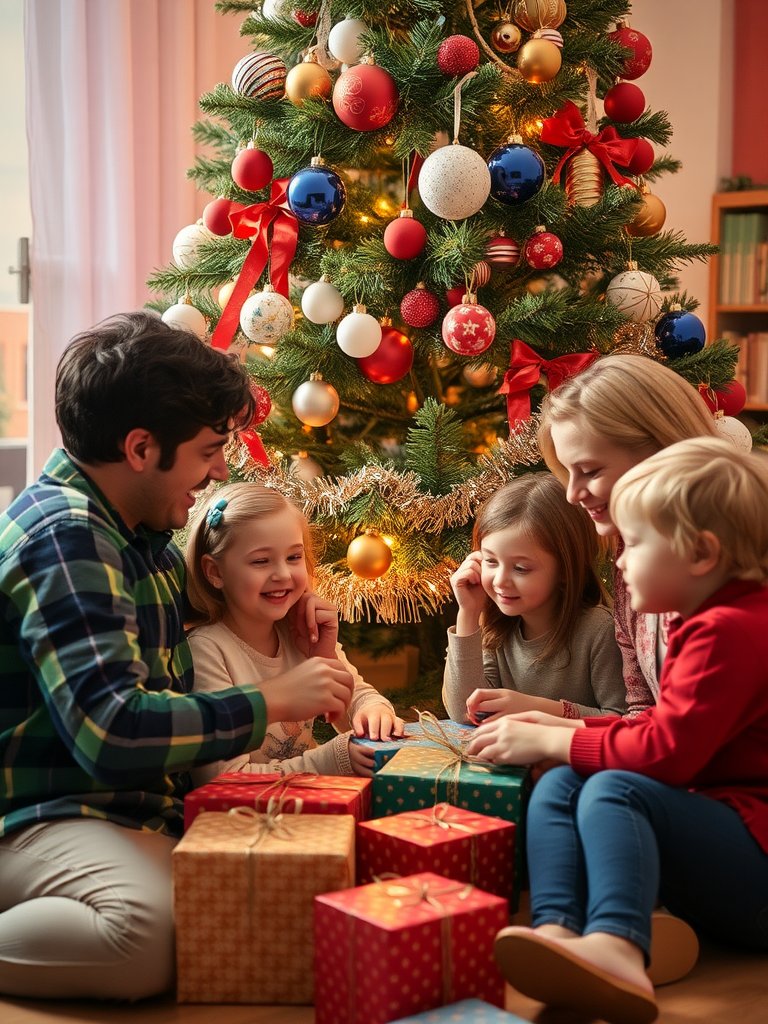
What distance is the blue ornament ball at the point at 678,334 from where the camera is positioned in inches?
83.4

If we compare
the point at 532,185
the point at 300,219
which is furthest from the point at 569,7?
the point at 300,219

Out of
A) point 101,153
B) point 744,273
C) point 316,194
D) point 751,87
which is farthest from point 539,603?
point 751,87

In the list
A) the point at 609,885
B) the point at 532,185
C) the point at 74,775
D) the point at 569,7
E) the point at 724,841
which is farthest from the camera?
the point at 569,7

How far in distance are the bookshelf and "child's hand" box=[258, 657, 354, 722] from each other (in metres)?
2.69

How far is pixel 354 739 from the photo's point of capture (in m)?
1.78

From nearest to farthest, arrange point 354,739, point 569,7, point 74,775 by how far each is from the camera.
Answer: point 74,775 → point 354,739 → point 569,7

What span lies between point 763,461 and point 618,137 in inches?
38.1

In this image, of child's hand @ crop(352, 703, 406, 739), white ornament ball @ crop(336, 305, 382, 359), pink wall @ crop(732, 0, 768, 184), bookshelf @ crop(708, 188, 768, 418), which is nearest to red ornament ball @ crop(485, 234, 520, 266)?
white ornament ball @ crop(336, 305, 382, 359)

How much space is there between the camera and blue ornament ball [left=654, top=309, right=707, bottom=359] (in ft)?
6.95

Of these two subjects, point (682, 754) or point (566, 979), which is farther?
point (682, 754)

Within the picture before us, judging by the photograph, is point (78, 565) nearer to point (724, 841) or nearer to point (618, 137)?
point (724, 841)

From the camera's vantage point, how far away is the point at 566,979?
3.99 feet

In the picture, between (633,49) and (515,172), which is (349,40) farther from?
(633,49)

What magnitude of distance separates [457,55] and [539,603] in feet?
3.02
